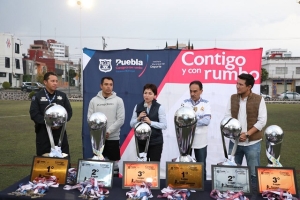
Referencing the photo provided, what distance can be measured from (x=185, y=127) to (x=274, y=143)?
1.95 ft

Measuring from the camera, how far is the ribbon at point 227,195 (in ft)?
5.63

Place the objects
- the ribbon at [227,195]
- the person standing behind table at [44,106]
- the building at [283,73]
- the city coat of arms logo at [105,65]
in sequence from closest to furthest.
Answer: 1. the ribbon at [227,195]
2. the person standing behind table at [44,106]
3. the city coat of arms logo at [105,65]
4. the building at [283,73]

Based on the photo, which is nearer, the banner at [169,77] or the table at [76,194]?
the table at [76,194]

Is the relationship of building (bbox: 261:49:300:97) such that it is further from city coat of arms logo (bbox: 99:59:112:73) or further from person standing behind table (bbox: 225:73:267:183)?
person standing behind table (bbox: 225:73:267:183)

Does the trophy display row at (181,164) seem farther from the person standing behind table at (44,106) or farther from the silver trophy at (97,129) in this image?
the person standing behind table at (44,106)

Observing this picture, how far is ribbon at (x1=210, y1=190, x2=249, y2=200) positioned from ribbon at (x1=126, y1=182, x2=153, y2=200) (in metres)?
0.37

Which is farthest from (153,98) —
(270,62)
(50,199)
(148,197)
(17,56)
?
(270,62)

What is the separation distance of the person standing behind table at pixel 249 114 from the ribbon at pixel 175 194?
2.99ft

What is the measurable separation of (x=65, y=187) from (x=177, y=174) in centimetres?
70

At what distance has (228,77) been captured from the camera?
3678mm

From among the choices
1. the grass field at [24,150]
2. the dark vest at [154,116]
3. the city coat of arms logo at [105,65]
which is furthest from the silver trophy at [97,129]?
the grass field at [24,150]

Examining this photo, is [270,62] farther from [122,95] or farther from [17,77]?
[122,95]

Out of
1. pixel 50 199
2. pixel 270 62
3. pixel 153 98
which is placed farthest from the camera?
pixel 270 62

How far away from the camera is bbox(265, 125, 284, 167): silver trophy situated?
1.99 m
